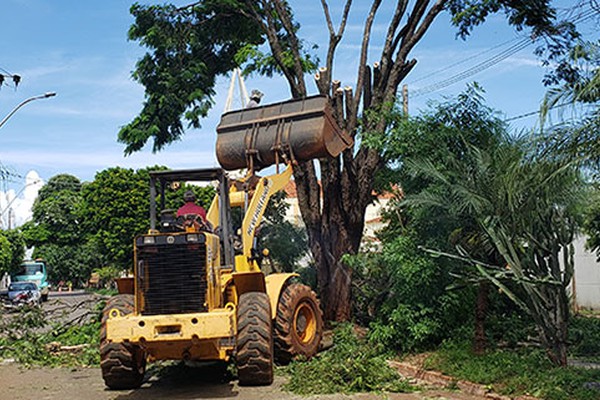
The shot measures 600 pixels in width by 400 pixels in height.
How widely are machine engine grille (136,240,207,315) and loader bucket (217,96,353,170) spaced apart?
11.7ft

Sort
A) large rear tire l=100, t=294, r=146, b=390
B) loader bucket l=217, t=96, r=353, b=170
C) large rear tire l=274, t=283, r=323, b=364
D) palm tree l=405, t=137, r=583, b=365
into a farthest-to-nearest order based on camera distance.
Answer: loader bucket l=217, t=96, r=353, b=170
large rear tire l=274, t=283, r=323, b=364
large rear tire l=100, t=294, r=146, b=390
palm tree l=405, t=137, r=583, b=365

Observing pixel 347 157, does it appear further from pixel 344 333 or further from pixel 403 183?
pixel 344 333

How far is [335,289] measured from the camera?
15.4 meters

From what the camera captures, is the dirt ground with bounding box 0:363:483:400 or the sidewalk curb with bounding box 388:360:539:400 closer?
the sidewalk curb with bounding box 388:360:539:400

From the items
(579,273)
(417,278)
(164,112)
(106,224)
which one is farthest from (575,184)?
(106,224)

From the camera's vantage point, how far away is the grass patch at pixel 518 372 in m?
8.62

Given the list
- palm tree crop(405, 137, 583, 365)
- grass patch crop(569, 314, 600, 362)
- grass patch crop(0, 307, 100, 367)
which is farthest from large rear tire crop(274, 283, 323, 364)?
grass patch crop(569, 314, 600, 362)

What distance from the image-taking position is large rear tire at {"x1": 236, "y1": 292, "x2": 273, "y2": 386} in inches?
396

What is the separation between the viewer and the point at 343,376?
34.1 feet

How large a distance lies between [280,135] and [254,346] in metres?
4.38

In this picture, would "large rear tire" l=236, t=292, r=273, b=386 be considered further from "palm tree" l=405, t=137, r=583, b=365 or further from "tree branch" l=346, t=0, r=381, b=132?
"tree branch" l=346, t=0, r=381, b=132

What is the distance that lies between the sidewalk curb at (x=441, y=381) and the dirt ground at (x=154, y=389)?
16 cm

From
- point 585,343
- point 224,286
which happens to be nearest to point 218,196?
point 224,286

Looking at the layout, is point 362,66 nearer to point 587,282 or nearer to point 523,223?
point 523,223
